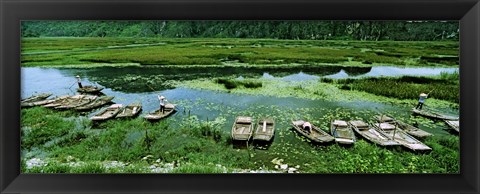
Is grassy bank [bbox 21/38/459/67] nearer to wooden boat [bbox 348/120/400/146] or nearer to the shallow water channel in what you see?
the shallow water channel

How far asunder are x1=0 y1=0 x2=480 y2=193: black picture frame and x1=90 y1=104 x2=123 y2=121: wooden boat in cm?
28

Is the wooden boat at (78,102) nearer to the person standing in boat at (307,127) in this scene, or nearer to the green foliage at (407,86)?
the person standing in boat at (307,127)

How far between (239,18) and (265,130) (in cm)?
54

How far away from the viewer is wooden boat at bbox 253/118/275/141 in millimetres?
1617

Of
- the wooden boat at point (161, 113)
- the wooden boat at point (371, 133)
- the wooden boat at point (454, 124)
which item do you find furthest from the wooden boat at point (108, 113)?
the wooden boat at point (454, 124)

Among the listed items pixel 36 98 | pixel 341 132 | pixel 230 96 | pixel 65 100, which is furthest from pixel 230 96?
pixel 36 98

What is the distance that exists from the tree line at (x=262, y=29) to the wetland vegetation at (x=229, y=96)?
17 millimetres

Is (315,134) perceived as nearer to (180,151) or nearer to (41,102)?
(180,151)

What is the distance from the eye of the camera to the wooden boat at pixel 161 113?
1.63m

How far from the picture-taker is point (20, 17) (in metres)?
1.40

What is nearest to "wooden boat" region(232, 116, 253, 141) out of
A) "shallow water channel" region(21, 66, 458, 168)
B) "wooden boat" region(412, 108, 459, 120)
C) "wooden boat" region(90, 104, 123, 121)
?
"shallow water channel" region(21, 66, 458, 168)

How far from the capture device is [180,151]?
1.60 m
